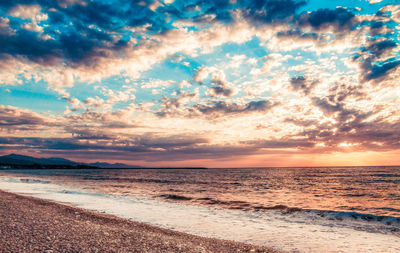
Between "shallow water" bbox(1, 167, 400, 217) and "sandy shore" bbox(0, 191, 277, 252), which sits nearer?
"sandy shore" bbox(0, 191, 277, 252)

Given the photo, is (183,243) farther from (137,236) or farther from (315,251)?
(315,251)

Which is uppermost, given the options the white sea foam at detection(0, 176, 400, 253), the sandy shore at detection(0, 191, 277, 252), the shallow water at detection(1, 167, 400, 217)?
the sandy shore at detection(0, 191, 277, 252)

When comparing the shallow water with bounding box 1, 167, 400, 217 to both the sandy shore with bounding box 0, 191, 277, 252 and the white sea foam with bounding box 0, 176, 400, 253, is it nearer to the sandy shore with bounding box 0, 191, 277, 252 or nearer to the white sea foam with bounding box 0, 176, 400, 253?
the white sea foam with bounding box 0, 176, 400, 253

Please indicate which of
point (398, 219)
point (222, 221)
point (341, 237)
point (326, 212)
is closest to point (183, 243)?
point (222, 221)

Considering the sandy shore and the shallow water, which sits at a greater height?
the sandy shore

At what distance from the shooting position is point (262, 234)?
1303 centimetres

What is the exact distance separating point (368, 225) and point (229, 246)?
12.7 metres

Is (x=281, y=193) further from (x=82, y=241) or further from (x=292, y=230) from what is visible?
(x=82, y=241)

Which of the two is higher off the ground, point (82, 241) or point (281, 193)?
point (82, 241)

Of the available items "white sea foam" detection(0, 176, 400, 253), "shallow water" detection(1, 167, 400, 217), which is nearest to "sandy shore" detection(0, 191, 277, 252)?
"white sea foam" detection(0, 176, 400, 253)

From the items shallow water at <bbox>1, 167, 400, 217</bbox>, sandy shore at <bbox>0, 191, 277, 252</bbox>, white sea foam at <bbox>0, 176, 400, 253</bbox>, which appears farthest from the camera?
shallow water at <bbox>1, 167, 400, 217</bbox>

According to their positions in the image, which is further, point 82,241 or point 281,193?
point 281,193

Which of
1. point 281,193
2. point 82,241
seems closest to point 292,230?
point 82,241

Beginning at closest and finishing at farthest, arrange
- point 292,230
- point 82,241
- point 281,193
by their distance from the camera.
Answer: point 82,241
point 292,230
point 281,193
